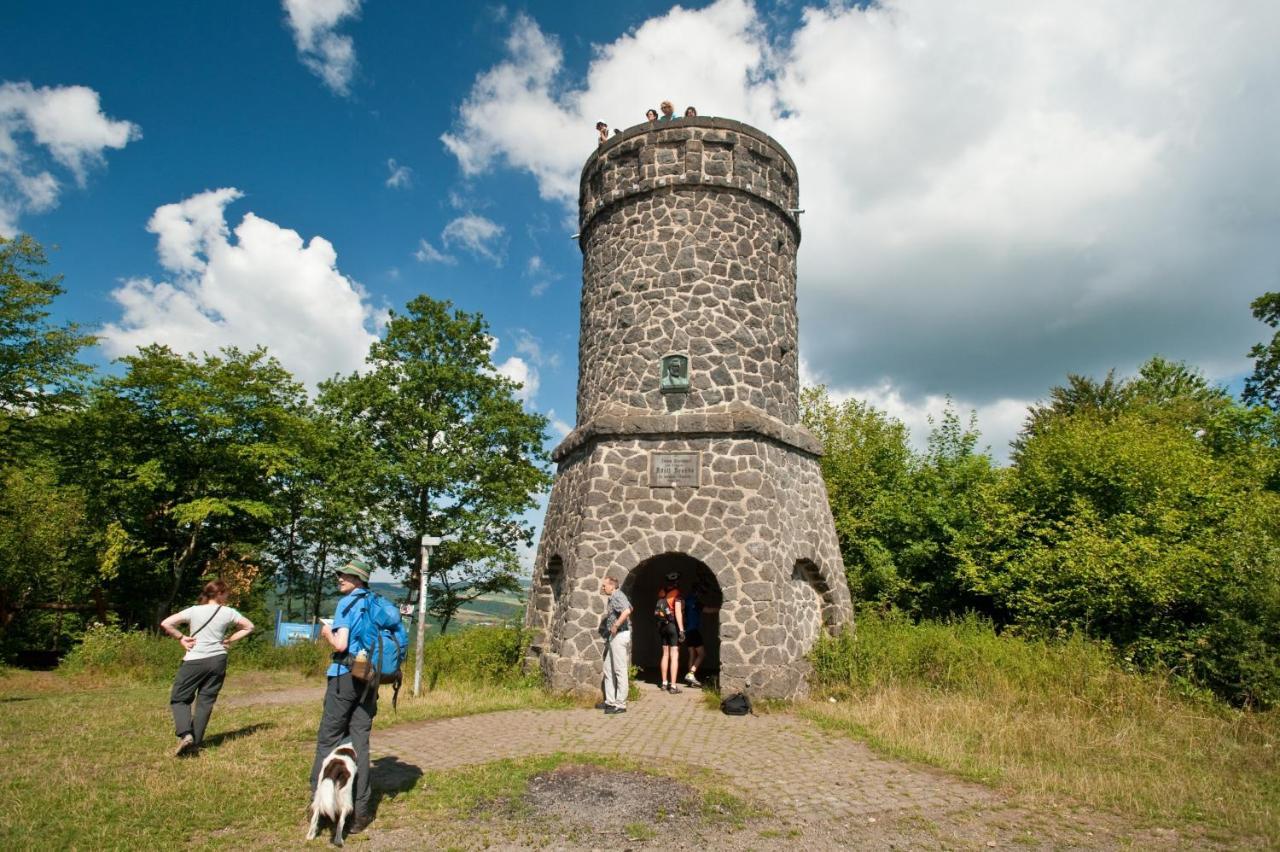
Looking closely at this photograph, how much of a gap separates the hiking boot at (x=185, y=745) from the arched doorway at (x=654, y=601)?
754 cm

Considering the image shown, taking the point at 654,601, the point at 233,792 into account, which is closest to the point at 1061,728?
the point at 654,601

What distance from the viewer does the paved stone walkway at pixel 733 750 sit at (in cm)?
571

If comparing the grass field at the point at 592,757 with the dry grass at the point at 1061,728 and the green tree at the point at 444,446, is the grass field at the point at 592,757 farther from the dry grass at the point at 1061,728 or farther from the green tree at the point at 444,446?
the green tree at the point at 444,446

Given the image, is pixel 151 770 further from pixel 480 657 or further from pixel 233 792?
pixel 480 657

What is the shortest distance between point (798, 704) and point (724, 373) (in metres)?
5.22

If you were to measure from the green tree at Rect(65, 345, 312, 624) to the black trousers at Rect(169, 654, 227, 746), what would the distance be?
1233 centimetres

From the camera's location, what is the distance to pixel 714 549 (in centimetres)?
1042

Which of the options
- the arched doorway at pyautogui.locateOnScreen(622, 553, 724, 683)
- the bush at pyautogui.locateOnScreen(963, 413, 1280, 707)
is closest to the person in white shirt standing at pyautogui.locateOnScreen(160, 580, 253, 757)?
the arched doorway at pyautogui.locateOnScreen(622, 553, 724, 683)

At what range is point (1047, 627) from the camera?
12.5 meters

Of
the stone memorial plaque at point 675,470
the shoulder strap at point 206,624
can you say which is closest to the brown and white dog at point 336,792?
the shoulder strap at point 206,624

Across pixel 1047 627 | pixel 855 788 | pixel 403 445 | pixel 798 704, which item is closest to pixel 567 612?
pixel 798 704

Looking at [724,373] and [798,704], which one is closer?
[798,704]

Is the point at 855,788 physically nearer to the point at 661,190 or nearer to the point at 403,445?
the point at 661,190

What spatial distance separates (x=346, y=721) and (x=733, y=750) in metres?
4.09
